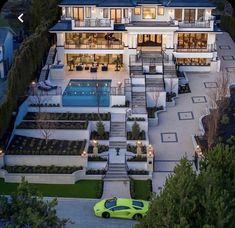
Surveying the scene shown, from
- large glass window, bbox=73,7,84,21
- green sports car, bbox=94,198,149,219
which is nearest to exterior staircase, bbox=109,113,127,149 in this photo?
green sports car, bbox=94,198,149,219

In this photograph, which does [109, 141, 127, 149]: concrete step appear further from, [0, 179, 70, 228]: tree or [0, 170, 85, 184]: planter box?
[0, 179, 70, 228]: tree

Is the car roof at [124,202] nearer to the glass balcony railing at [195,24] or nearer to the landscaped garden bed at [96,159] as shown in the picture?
the landscaped garden bed at [96,159]

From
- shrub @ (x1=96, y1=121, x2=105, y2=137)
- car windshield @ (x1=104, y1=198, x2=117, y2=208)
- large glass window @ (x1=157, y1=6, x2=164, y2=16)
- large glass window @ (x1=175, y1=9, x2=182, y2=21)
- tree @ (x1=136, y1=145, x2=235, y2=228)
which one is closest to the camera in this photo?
tree @ (x1=136, y1=145, x2=235, y2=228)

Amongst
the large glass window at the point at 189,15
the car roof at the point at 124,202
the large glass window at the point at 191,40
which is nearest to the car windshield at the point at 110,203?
the car roof at the point at 124,202

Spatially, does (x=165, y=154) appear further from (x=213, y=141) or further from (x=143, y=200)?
(x=143, y=200)

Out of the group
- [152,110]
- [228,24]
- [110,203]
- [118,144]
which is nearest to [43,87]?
[152,110]
